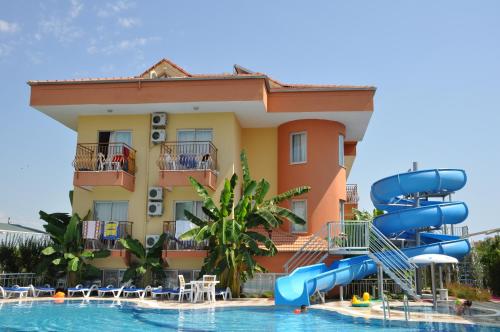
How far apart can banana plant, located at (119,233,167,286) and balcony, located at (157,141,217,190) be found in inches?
98.6

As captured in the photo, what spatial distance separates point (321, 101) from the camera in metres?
23.1

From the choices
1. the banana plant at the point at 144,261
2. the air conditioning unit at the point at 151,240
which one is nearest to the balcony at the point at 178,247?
the banana plant at the point at 144,261

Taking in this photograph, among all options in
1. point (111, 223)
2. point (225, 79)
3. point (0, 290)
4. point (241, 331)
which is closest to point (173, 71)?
point (225, 79)

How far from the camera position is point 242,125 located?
25.7m

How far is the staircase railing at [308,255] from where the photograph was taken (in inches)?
837

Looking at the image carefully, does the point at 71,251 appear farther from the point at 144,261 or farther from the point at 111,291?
the point at 144,261

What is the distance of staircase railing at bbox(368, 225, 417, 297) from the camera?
1803 cm

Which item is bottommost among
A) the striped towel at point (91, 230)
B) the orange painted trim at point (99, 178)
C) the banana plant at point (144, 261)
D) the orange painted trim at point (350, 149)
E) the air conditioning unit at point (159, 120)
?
the banana plant at point (144, 261)

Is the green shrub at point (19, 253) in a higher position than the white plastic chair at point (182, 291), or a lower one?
higher

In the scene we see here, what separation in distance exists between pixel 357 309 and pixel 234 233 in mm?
5289

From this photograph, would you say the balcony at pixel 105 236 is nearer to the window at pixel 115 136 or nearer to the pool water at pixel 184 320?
the window at pixel 115 136

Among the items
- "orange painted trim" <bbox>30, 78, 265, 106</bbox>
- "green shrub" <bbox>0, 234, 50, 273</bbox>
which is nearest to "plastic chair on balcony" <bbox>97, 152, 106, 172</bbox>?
"orange painted trim" <bbox>30, 78, 265, 106</bbox>

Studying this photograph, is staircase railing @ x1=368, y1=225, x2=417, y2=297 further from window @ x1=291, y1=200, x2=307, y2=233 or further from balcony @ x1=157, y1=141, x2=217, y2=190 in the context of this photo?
balcony @ x1=157, y1=141, x2=217, y2=190

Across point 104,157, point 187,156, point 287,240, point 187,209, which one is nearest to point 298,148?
point 287,240
